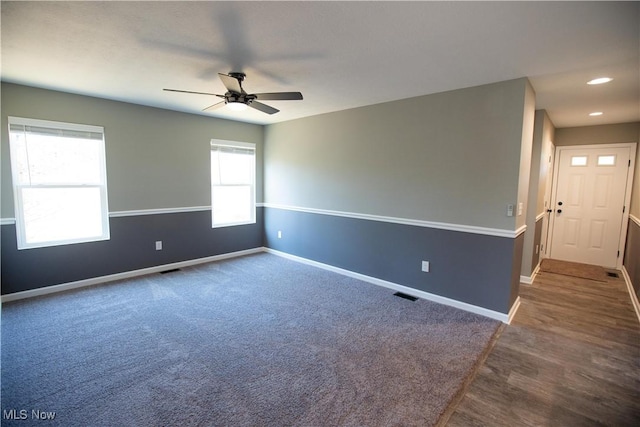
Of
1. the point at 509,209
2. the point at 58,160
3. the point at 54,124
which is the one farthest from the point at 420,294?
the point at 54,124

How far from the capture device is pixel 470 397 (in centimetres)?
203

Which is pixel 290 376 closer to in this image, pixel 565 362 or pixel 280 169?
pixel 565 362

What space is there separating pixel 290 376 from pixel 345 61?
2574 mm

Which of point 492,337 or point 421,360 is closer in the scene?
point 421,360

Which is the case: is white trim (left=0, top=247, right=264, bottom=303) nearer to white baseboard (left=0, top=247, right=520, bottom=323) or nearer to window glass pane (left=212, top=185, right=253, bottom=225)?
white baseboard (left=0, top=247, right=520, bottom=323)

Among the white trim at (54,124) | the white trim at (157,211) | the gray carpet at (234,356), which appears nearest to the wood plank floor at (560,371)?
the gray carpet at (234,356)

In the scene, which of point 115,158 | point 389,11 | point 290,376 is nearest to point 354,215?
point 290,376

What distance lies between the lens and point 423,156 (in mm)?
3574

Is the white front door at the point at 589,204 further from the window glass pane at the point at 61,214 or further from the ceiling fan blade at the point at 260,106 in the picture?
the window glass pane at the point at 61,214

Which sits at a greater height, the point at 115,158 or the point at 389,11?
the point at 389,11

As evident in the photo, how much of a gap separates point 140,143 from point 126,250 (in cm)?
153

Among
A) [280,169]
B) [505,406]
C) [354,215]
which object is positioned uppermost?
[280,169]

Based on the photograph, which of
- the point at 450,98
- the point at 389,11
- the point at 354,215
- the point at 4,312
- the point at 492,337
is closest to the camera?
the point at 389,11

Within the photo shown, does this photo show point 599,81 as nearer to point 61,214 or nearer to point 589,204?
point 589,204
